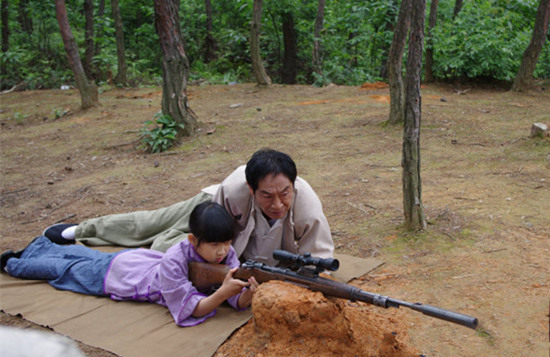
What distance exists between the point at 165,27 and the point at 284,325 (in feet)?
21.9

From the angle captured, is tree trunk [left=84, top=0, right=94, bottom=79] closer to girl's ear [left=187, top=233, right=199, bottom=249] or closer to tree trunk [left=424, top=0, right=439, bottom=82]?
tree trunk [left=424, top=0, right=439, bottom=82]

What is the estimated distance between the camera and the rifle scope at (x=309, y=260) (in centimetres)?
245

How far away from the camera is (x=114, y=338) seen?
3156mm

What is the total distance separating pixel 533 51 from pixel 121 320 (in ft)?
35.5

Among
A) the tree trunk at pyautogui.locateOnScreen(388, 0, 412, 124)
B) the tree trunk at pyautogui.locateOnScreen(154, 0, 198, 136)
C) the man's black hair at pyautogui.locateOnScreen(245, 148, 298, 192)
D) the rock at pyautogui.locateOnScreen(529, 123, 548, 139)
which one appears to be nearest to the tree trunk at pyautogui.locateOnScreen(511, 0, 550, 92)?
the tree trunk at pyautogui.locateOnScreen(388, 0, 412, 124)

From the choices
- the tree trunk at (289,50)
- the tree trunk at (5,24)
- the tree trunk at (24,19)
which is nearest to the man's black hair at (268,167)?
the tree trunk at (289,50)

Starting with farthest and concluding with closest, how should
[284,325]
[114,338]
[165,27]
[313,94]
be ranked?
[313,94] < [165,27] < [114,338] < [284,325]

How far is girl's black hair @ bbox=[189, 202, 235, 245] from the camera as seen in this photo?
3055 mm

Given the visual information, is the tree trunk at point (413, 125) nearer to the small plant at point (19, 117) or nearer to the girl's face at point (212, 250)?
the girl's face at point (212, 250)

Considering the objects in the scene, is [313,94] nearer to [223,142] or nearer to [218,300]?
[223,142]

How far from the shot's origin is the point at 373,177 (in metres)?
6.42

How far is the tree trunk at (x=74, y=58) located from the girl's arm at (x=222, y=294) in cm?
986

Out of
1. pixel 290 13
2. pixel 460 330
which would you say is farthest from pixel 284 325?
pixel 290 13

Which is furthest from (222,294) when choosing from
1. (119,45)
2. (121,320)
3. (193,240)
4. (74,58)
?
(119,45)
